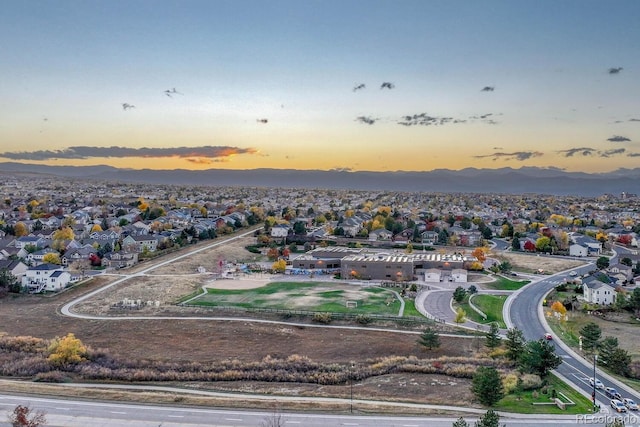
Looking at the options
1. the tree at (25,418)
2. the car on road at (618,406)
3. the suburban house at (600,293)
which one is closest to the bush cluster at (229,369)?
the car on road at (618,406)

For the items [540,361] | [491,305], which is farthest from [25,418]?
[491,305]

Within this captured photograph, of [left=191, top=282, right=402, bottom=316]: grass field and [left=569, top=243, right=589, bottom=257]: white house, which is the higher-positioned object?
[left=569, top=243, right=589, bottom=257]: white house

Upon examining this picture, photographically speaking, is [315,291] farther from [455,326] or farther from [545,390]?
[545,390]

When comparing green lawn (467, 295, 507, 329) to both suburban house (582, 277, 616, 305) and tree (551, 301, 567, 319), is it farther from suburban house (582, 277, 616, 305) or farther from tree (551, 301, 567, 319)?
suburban house (582, 277, 616, 305)

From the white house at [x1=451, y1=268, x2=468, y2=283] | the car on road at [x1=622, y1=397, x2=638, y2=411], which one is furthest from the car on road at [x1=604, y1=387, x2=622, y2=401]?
the white house at [x1=451, y1=268, x2=468, y2=283]

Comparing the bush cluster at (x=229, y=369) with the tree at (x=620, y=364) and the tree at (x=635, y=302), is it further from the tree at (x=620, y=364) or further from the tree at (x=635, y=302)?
the tree at (x=635, y=302)

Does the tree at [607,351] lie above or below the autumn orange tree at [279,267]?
above
